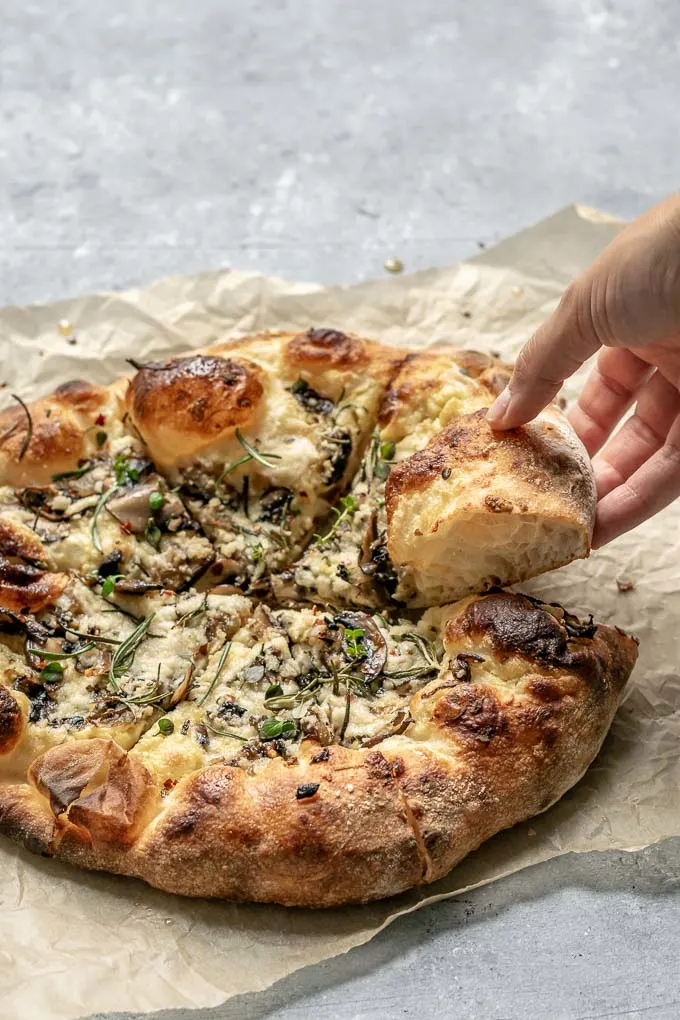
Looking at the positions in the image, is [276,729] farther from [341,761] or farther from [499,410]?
[499,410]

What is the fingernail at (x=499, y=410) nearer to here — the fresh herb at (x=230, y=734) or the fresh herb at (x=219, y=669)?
the fresh herb at (x=219, y=669)

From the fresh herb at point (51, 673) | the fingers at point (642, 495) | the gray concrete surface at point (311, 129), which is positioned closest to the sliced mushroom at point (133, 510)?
the fresh herb at point (51, 673)

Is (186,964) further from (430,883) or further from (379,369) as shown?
(379,369)

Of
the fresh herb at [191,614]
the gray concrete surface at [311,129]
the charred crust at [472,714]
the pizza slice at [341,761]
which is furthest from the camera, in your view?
the gray concrete surface at [311,129]

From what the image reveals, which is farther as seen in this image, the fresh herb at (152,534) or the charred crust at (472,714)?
the fresh herb at (152,534)

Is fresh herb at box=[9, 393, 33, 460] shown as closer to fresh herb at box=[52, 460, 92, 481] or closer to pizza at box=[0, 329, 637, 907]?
pizza at box=[0, 329, 637, 907]

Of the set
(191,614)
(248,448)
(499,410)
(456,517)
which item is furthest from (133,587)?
(499,410)

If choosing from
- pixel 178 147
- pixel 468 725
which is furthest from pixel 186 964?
pixel 178 147
